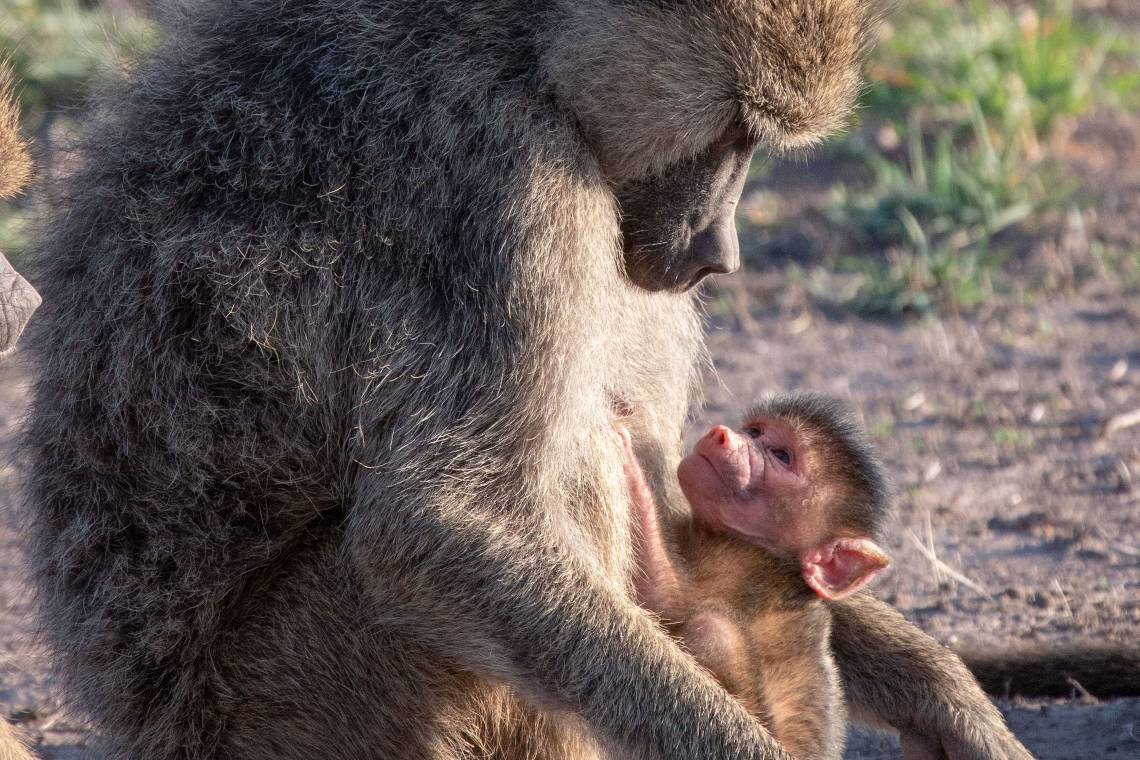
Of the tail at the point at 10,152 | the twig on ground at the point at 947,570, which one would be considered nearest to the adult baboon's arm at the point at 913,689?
the twig on ground at the point at 947,570

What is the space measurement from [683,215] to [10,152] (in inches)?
57.4

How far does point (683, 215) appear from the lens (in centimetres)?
296

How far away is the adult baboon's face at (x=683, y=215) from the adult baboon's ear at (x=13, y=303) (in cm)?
117

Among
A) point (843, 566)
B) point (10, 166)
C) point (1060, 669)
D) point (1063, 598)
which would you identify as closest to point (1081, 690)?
point (1060, 669)

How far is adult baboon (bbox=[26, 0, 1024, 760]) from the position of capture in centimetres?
277

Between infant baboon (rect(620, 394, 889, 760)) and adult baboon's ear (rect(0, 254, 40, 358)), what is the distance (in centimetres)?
128

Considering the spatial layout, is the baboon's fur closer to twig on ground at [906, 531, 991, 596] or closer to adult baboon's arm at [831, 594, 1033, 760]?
adult baboon's arm at [831, 594, 1033, 760]

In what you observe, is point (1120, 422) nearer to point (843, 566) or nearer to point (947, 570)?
point (947, 570)

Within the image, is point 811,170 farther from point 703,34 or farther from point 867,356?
point 703,34

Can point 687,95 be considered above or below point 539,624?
above

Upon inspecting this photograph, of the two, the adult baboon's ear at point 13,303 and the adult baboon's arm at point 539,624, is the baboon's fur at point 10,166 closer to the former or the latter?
the adult baboon's ear at point 13,303

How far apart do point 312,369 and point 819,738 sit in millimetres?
1298

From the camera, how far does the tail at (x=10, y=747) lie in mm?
2889

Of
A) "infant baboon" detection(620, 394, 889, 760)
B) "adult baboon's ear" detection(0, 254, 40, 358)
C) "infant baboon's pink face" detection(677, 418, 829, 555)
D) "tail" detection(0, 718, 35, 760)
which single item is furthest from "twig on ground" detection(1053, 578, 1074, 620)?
"adult baboon's ear" detection(0, 254, 40, 358)
